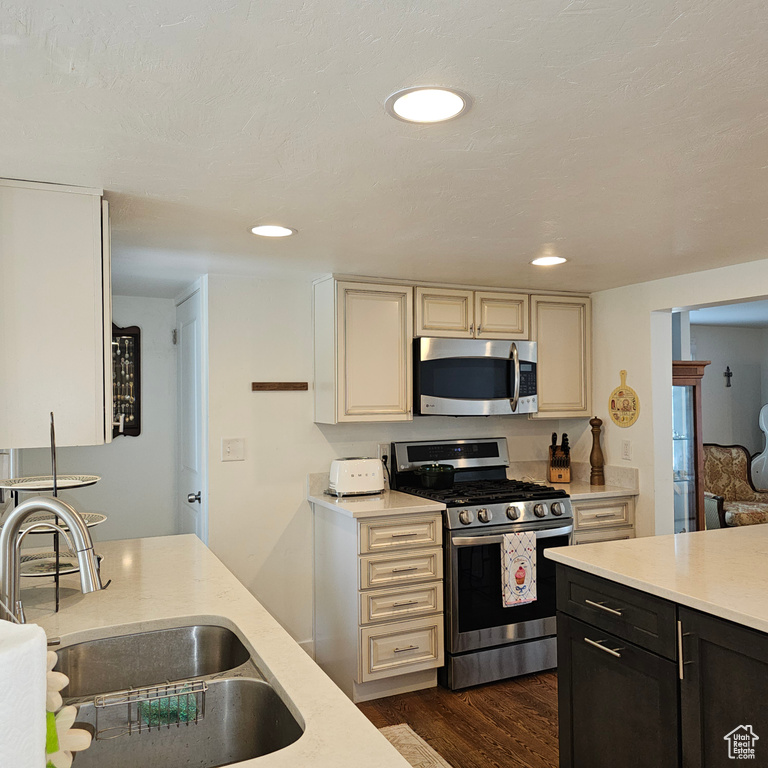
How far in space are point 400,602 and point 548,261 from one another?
182cm

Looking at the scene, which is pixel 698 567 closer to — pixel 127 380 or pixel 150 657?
pixel 150 657

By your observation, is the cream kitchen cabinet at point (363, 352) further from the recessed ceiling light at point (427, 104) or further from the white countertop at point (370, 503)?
the recessed ceiling light at point (427, 104)

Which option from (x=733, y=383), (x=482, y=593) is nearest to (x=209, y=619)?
(x=482, y=593)

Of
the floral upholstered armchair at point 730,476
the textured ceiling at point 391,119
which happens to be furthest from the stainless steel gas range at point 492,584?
the floral upholstered armchair at point 730,476

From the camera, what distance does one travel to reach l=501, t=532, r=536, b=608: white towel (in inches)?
134

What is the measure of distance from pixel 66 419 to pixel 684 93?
70.5 inches

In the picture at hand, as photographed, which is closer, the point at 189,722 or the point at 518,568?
the point at 189,722

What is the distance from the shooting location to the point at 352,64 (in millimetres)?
1248

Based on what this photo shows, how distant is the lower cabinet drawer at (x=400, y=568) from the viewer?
321 cm

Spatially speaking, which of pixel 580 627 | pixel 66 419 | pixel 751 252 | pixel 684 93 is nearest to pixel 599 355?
pixel 751 252

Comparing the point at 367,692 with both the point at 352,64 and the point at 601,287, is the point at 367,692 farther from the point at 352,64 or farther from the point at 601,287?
the point at 352,64

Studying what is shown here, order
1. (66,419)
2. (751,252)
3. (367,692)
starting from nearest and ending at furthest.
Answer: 1. (66,419)
2. (751,252)
3. (367,692)

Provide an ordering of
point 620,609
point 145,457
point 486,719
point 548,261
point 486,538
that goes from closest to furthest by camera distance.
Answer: point 620,609 → point 486,719 → point 548,261 → point 486,538 → point 145,457

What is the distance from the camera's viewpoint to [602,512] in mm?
3762
